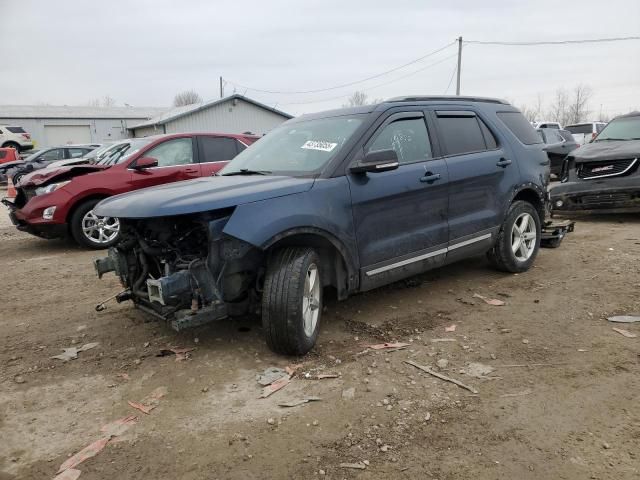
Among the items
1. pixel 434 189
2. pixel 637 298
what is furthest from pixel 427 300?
pixel 637 298

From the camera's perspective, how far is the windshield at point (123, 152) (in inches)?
311

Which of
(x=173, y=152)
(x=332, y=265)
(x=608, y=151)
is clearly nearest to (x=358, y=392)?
(x=332, y=265)

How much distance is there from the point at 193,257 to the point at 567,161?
763 cm

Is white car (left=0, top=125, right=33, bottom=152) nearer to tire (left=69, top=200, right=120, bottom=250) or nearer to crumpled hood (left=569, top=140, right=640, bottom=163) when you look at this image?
tire (left=69, top=200, right=120, bottom=250)

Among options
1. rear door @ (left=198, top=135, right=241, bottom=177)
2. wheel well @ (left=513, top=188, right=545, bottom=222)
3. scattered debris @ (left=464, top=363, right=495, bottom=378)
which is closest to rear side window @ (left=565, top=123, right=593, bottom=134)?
rear door @ (left=198, top=135, right=241, bottom=177)

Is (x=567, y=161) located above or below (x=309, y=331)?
above

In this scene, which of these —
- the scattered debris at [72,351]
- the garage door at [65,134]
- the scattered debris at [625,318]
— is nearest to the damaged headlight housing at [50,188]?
the scattered debris at [72,351]

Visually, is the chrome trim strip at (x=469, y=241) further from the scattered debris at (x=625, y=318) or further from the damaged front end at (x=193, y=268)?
the damaged front end at (x=193, y=268)

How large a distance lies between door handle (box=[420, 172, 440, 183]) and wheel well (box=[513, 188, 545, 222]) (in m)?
1.44

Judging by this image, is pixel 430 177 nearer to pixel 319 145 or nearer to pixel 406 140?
pixel 406 140

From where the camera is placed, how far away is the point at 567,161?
29.0ft

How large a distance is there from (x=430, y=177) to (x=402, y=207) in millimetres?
446

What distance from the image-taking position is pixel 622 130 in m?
9.22

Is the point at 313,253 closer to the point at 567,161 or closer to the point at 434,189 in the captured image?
the point at 434,189
